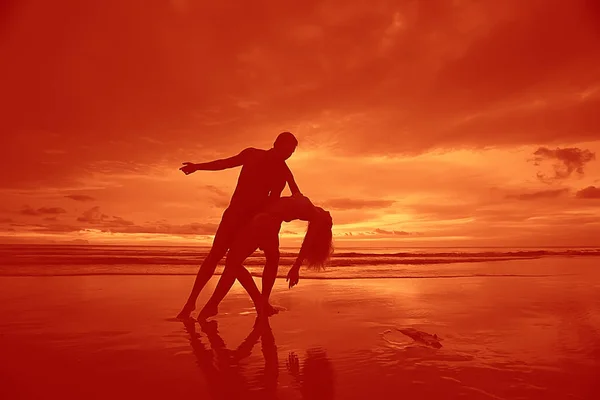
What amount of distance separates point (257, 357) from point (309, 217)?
7.21 feet

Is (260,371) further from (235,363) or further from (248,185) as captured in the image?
(248,185)

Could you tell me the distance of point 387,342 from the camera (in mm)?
4480

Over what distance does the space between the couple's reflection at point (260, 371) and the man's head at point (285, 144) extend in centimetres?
240

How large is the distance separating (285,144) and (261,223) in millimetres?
1128

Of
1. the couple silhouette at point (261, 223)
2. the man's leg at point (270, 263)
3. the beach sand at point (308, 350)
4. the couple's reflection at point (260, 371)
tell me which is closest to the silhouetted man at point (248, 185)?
the couple silhouette at point (261, 223)

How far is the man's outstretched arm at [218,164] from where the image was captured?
5.86 m

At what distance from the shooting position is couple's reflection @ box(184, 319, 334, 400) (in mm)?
3016

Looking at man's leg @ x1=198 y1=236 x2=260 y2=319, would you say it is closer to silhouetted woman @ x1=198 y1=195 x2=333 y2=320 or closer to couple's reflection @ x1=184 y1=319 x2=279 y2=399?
silhouetted woman @ x1=198 y1=195 x2=333 y2=320

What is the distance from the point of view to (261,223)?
557 cm

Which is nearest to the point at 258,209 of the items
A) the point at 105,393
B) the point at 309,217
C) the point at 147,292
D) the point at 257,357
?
the point at 309,217

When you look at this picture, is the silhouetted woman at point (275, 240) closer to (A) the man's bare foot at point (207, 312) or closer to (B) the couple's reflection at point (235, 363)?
(A) the man's bare foot at point (207, 312)

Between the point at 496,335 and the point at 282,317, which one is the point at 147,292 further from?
the point at 496,335

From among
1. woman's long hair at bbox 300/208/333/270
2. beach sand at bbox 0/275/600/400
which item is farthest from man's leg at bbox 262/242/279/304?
beach sand at bbox 0/275/600/400

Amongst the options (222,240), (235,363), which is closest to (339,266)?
(222,240)
